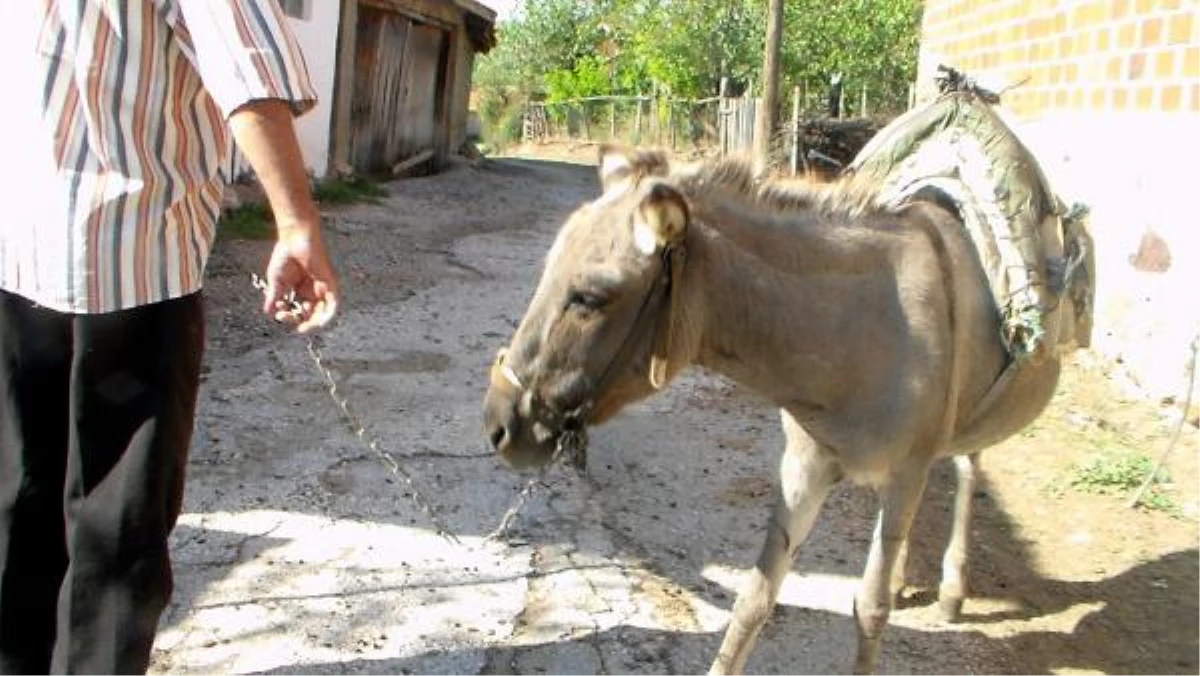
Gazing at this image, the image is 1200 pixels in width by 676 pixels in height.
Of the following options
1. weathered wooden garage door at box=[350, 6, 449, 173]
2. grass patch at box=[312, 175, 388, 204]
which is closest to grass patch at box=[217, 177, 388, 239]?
grass patch at box=[312, 175, 388, 204]

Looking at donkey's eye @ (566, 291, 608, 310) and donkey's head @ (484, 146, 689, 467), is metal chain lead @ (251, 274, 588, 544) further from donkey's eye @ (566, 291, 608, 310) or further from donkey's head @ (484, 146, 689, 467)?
donkey's eye @ (566, 291, 608, 310)

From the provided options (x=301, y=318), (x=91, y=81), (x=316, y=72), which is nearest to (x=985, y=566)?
(x=301, y=318)

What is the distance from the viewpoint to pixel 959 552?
3.63m

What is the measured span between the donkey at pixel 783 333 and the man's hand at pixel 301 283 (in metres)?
0.47

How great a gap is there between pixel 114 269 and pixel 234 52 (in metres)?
0.46

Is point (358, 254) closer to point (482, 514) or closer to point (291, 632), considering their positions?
point (482, 514)

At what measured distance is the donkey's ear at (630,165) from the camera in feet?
8.20

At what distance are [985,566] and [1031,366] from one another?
43.7 inches

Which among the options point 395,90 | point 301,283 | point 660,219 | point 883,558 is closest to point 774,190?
point 660,219

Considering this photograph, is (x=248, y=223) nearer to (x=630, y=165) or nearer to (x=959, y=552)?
(x=959, y=552)

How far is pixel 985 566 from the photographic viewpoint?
395 centimetres

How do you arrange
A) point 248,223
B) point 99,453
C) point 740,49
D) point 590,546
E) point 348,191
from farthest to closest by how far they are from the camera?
point 740,49
point 348,191
point 248,223
point 590,546
point 99,453

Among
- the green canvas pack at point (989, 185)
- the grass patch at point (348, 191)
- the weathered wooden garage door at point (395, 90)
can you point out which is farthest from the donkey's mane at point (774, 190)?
the weathered wooden garage door at point (395, 90)

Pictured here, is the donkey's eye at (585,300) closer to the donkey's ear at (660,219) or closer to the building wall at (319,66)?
the donkey's ear at (660,219)
